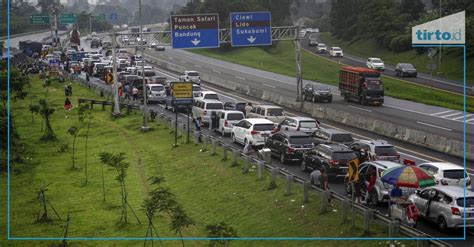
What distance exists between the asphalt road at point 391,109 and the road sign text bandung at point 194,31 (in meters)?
12.1

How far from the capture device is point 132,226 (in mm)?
26234

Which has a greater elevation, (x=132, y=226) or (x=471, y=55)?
(x=471, y=55)

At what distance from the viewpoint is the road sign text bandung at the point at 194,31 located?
48853mm

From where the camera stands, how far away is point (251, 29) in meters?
50.5

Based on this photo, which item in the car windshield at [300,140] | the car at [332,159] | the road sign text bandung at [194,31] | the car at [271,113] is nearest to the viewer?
the car at [332,159]

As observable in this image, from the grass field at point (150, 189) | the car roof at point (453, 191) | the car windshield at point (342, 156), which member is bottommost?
the grass field at point (150, 189)

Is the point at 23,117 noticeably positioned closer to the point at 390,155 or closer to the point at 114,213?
the point at 114,213

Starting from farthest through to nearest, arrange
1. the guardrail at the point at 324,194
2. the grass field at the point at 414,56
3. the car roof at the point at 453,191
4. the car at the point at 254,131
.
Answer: the grass field at the point at 414,56
the car at the point at 254,131
the car roof at the point at 453,191
the guardrail at the point at 324,194

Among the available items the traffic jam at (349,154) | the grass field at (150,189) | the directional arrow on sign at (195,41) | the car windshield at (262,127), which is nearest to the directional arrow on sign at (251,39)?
the directional arrow on sign at (195,41)

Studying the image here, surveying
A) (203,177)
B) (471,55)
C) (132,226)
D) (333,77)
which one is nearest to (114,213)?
(132,226)

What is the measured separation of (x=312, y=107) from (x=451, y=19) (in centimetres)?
2540

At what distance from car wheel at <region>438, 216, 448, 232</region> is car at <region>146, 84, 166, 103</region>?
40.0 m

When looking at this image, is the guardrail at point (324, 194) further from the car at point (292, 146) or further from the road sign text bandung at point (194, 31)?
the road sign text bandung at point (194, 31)

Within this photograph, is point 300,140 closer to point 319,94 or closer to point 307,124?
point 307,124
